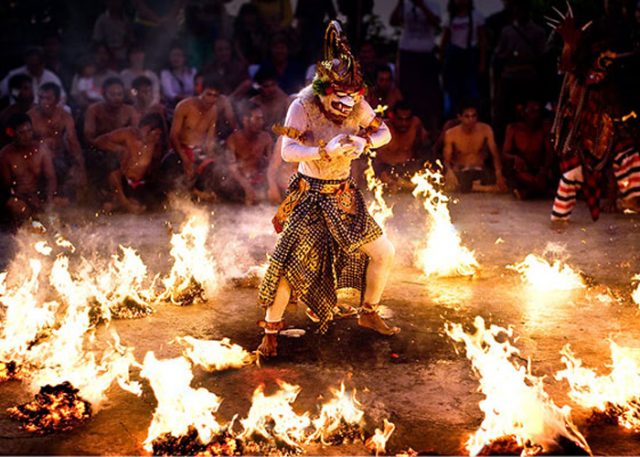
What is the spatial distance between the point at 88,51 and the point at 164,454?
10.1 m

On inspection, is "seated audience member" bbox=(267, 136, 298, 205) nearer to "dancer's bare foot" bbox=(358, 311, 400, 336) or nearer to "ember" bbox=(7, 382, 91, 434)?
"dancer's bare foot" bbox=(358, 311, 400, 336)

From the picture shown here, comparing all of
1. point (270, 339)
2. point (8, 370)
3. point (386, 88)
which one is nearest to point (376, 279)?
point (270, 339)

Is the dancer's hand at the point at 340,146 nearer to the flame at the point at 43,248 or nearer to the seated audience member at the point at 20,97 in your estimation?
the flame at the point at 43,248

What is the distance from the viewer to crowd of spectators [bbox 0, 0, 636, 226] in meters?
10.2

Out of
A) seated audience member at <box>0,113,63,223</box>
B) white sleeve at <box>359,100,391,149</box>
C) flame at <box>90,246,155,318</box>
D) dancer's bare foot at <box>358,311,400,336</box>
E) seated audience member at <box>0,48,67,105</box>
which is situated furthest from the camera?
seated audience member at <box>0,48,67,105</box>

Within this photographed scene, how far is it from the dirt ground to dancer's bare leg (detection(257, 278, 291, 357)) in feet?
0.33

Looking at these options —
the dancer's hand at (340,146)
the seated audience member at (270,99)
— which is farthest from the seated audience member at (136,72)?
the dancer's hand at (340,146)

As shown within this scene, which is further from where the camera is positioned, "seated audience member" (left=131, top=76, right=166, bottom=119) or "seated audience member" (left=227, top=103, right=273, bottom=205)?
"seated audience member" (left=131, top=76, right=166, bottom=119)

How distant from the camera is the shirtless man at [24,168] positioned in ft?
30.7

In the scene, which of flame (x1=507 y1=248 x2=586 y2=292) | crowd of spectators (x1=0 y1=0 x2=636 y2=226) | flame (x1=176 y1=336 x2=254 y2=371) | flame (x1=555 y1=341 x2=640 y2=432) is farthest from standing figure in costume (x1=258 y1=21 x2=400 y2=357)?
crowd of spectators (x1=0 y1=0 x2=636 y2=226)

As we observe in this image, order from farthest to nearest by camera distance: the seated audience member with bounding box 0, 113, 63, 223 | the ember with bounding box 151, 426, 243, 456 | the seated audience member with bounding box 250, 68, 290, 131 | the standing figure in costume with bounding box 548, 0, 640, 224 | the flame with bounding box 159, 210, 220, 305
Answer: the seated audience member with bounding box 250, 68, 290, 131 < the seated audience member with bounding box 0, 113, 63, 223 < the standing figure in costume with bounding box 548, 0, 640, 224 < the flame with bounding box 159, 210, 220, 305 < the ember with bounding box 151, 426, 243, 456

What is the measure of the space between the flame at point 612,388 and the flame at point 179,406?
2.06m

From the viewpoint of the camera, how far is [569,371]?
15.7 ft

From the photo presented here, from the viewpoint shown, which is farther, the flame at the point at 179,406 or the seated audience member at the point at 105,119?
the seated audience member at the point at 105,119
